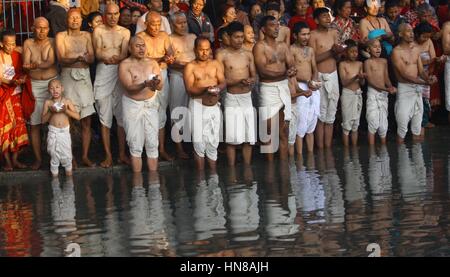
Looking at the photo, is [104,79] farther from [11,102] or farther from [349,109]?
[349,109]

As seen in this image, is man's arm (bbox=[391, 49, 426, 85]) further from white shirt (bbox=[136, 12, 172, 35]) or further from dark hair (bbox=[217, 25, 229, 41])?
white shirt (bbox=[136, 12, 172, 35])

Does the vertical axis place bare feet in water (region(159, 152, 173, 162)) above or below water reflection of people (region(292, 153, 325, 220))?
above

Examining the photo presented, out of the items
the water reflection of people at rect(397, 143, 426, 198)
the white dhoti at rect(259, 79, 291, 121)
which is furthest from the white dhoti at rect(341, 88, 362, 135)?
the white dhoti at rect(259, 79, 291, 121)

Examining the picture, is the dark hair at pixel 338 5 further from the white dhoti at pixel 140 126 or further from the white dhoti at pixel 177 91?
the white dhoti at pixel 140 126

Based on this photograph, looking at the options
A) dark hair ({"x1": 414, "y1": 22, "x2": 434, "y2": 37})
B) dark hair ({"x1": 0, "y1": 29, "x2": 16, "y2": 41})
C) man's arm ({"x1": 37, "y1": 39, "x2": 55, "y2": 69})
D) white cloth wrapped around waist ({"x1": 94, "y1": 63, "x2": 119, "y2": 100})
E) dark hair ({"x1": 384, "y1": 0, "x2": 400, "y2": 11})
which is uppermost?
dark hair ({"x1": 384, "y1": 0, "x2": 400, "y2": 11})

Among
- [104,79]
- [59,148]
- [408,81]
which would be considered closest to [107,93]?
[104,79]

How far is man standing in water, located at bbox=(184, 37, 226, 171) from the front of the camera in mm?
15438

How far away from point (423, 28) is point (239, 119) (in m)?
3.16

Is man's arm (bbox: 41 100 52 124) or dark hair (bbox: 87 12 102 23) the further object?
dark hair (bbox: 87 12 102 23)

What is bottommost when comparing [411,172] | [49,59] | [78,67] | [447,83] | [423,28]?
[411,172]

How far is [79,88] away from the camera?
51.2 feet

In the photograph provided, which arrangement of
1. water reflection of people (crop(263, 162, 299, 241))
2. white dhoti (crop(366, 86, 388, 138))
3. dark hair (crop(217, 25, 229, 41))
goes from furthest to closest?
white dhoti (crop(366, 86, 388, 138))
dark hair (crop(217, 25, 229, 41))
water reflection of people (crop(263, 162, 299, 241))

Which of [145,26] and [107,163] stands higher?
[145,26]

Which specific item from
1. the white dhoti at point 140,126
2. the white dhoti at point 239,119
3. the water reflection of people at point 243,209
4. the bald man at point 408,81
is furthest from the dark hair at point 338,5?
the water reflection of people at point 243,209
